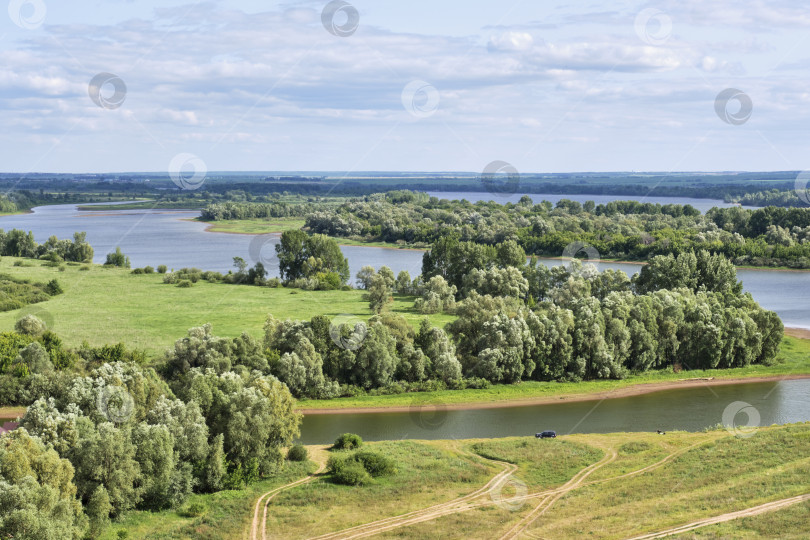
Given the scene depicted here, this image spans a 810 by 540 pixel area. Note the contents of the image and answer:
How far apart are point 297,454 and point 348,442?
2.93 m

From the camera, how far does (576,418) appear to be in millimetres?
43250

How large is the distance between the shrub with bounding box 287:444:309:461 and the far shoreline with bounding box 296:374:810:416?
7.12 meters

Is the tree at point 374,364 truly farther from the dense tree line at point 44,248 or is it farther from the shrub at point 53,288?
the dense tree line at point 44,248

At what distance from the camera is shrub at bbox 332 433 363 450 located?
119 ft

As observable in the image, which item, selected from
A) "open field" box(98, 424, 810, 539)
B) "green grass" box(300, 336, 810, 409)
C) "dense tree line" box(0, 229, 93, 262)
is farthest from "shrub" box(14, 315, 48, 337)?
"dense tree line" box(0, 229, 93, 262)

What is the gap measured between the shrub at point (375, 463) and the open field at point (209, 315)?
12383 millimetres

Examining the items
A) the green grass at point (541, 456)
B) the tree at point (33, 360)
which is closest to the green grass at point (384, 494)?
the green grass at point (541, 456)

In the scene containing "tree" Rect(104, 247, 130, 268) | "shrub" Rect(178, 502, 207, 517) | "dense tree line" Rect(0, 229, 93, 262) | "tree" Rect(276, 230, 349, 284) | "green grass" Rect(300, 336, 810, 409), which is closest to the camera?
"shrub" Rect(178, 502, 207, 517)

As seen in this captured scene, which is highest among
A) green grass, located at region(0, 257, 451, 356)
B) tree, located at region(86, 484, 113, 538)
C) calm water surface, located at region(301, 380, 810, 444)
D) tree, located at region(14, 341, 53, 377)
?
tree, located at region(14, 341, 53, 377)

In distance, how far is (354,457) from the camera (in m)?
32.8

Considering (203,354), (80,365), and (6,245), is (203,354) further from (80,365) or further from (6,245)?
(6,245)

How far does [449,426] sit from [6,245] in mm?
82360

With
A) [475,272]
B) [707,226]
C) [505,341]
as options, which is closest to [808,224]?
[707,226]

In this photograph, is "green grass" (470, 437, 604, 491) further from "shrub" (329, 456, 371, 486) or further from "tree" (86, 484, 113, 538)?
"tree" (86, 484, 113, 538)
